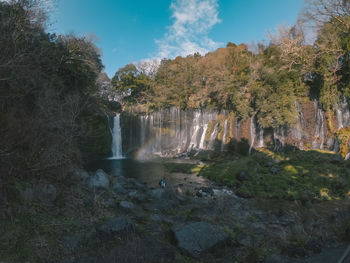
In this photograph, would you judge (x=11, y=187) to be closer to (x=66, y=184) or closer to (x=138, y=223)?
(x=66, y=184)

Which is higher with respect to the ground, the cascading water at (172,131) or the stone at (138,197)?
the cascading water at (172,131)

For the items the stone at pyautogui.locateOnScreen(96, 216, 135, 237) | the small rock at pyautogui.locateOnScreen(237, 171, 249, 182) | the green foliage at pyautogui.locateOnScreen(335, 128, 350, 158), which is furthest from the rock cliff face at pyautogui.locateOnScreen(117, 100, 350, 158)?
the stone at pyautogui.locateOnScreen(96, 216, 135, 237)

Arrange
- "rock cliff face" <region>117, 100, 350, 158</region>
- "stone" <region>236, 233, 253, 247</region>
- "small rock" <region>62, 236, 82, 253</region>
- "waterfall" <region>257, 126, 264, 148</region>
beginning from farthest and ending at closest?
"waterfall" <region>257, 126, 264, 148</region>, "rock cliff face" <region>117, 100, 350, 158</region>, "stone" <region>236, 233, 253, 247</region>, "small rock" <region>62, 236, 82, 253</region>

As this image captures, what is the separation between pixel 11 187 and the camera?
528 centimetres

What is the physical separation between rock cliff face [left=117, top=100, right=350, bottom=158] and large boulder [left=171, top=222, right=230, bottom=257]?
19897mm

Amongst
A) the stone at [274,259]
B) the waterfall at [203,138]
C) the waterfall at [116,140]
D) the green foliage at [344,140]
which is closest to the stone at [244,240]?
the stone at [274,259]

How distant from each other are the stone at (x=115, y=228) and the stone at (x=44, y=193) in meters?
2.27

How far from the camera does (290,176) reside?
13.5m

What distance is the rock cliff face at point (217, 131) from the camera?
21578 mm

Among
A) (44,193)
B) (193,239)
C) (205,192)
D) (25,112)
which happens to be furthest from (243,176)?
(25,112)

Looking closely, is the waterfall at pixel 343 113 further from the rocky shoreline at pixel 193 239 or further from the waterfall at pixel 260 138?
the rocky shoreline at pixel 193 239

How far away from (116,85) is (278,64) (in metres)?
31.0

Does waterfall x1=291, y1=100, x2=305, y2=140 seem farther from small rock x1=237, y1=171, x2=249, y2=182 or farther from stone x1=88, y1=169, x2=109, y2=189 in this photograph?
stone x1=88, y1=169, x2=109, y2=189

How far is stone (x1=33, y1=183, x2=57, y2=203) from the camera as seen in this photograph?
19.2ft
